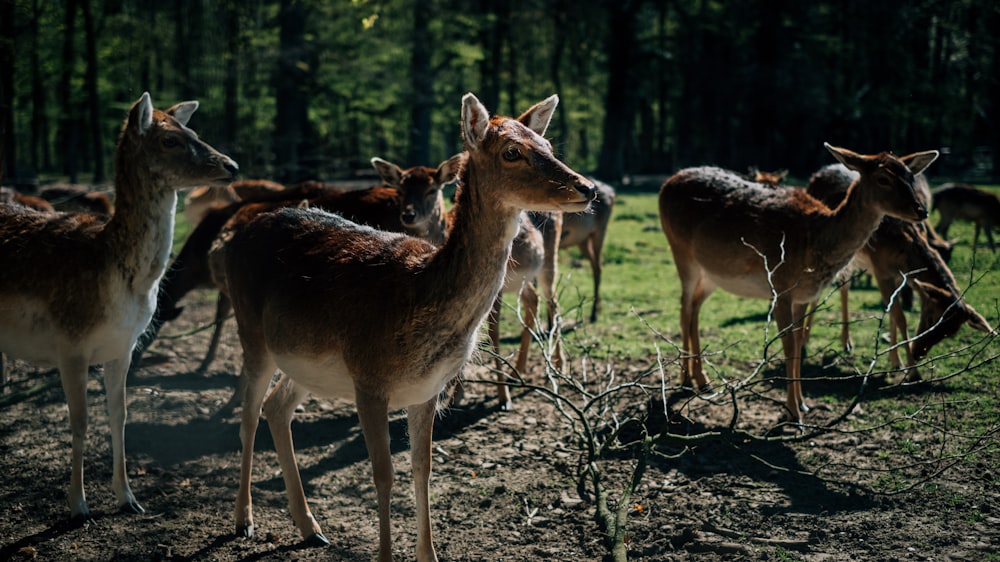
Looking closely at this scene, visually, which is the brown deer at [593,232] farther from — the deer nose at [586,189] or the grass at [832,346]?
the deer nose at [586,189]

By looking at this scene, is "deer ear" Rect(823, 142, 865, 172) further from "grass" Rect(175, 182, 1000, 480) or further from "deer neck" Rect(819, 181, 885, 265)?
"grass" Rect(175, 182, 1000, 480)

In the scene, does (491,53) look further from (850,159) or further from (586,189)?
(586,189)

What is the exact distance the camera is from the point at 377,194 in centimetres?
832

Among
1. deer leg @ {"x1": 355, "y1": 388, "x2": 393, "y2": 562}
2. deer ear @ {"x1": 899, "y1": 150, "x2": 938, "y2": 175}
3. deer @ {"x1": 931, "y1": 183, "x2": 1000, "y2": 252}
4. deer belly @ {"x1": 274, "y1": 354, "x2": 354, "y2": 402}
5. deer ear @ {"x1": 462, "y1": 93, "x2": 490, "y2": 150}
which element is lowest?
deer leg @ {"x1": 355, "y1": 388, "x2": 393, "y2": 562}

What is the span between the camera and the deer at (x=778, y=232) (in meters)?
6.76

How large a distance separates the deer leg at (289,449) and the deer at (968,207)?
14748 mm

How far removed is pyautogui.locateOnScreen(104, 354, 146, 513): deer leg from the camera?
5.29 m

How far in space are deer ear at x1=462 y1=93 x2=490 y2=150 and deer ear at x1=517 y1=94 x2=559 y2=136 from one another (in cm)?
38

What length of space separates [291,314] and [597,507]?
2.25 metres

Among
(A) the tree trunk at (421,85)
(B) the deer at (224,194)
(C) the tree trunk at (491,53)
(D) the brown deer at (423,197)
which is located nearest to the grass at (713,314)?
(D) the brown deer at (423,197)

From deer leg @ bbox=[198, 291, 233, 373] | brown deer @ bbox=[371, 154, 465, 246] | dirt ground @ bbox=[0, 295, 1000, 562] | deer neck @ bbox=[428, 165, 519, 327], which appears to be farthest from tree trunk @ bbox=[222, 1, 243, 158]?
deer neck @ bbox=[428, 165, 519, 327]

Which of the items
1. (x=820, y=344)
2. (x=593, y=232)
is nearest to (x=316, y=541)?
(x=820, y=344)

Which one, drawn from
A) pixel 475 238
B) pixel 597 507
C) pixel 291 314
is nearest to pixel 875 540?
pixel 597 507

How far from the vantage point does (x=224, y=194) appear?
12438mm
